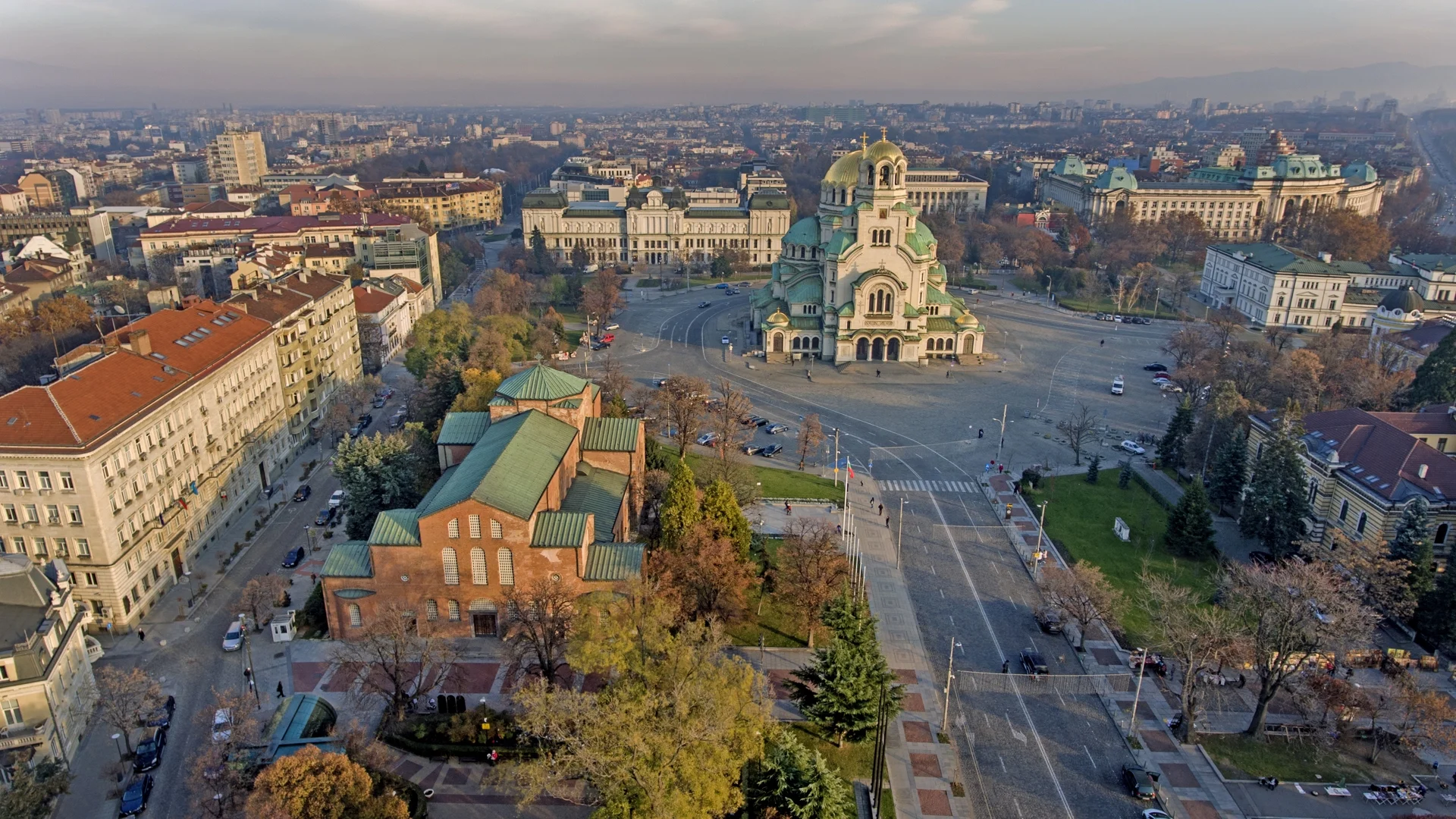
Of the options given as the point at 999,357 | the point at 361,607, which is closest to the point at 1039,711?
the point at 361,607

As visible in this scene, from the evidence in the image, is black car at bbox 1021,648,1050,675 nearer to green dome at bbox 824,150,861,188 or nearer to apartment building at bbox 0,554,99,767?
apartment building at bbox 0,554,99,767

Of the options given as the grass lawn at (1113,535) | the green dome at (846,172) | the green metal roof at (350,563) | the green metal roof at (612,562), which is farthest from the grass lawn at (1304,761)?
the green dome at (846,172)

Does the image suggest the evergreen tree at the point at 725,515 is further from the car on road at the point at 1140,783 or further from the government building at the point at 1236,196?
the government building at the point at 1236,196

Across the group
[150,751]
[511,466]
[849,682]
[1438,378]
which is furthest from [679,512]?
[1438,378]

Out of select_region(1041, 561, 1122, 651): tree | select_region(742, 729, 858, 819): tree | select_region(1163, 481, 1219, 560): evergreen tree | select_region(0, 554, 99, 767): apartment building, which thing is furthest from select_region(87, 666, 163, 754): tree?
select_region(1163, 481, 1219, 560): evergreen tree

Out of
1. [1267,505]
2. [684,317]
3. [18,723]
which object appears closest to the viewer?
[18,723]

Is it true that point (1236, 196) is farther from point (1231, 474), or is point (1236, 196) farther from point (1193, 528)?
point (1193, 528)

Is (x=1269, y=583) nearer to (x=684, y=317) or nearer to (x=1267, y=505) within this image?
(x=1267, y=505)
